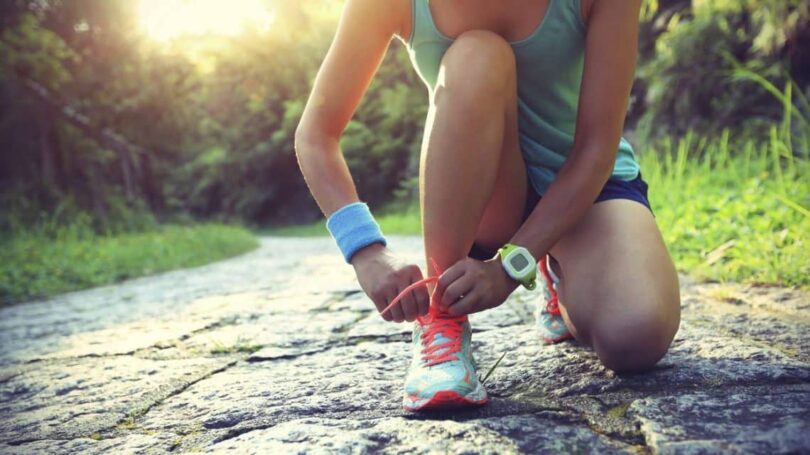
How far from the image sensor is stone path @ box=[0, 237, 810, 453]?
→ 1.04 metres

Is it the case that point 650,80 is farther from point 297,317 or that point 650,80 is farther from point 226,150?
point 226,150

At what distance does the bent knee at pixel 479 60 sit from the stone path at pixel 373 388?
0.68 metres

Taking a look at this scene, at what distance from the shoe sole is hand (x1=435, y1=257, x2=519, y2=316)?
0.16m

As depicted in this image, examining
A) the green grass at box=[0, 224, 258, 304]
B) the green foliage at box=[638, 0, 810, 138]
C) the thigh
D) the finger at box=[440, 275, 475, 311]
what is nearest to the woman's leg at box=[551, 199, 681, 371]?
the thigh

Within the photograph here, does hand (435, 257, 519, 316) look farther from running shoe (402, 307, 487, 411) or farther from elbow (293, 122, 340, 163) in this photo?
elbow (293, 122, 340, 163)

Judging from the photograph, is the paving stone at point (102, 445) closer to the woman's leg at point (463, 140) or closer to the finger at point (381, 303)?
the finger at point (381, 303)

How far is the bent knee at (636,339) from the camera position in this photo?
130cm

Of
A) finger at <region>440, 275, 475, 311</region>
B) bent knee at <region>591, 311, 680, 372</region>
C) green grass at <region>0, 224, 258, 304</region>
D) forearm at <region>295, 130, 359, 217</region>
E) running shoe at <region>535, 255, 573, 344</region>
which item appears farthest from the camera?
green grass at <region>0, 224, 258, 304</region>

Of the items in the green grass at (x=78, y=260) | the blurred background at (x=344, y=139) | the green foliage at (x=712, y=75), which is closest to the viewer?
the blurred background at (x=344, y=139)

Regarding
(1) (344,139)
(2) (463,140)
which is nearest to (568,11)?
(2) (463,140)

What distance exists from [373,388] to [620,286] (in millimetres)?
610

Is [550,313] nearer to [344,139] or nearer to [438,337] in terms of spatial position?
[438,337]

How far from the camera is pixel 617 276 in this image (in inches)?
55.2

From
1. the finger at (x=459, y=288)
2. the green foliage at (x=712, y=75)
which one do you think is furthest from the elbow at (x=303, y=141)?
the green foliage at (x=712, y=75)
